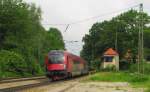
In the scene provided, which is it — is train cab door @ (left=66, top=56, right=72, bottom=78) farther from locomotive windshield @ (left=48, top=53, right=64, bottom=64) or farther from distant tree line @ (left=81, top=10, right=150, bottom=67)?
distant tree line @ (left=81, top=10, right=150, bottom=67)

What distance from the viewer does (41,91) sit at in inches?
1139

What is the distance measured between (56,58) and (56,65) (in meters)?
0.71

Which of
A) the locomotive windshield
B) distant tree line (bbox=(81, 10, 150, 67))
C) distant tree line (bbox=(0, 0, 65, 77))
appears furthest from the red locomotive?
distant tree line (bbox=(81, 10, 150, 67))

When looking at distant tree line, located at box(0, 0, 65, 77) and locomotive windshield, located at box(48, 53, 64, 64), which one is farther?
distant tree line, located at box(0, 0, 65, 77)

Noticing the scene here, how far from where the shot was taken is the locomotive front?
1919 inches

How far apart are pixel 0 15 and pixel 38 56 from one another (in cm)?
1554

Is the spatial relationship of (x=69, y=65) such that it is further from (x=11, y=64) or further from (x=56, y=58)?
(x=11, y=64)

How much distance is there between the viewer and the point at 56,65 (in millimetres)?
49000

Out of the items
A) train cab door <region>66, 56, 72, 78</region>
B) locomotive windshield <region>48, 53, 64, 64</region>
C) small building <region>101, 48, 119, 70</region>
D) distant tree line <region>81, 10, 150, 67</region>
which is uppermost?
distant tree line <region>81, 10, 150, 67</region>

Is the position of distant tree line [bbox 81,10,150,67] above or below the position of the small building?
above

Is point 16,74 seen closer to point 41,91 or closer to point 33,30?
point 33,30

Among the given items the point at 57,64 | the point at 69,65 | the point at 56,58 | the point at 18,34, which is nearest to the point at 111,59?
the point at 18,34

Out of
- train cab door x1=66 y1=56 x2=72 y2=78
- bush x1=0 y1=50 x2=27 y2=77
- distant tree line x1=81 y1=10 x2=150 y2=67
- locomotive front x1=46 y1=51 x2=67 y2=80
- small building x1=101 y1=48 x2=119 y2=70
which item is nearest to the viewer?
locomotive front x1=46 y1=51 x2=67 y2=80

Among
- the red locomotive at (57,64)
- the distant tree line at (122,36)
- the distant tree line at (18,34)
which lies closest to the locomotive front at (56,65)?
the red locomotive at (57,64)
